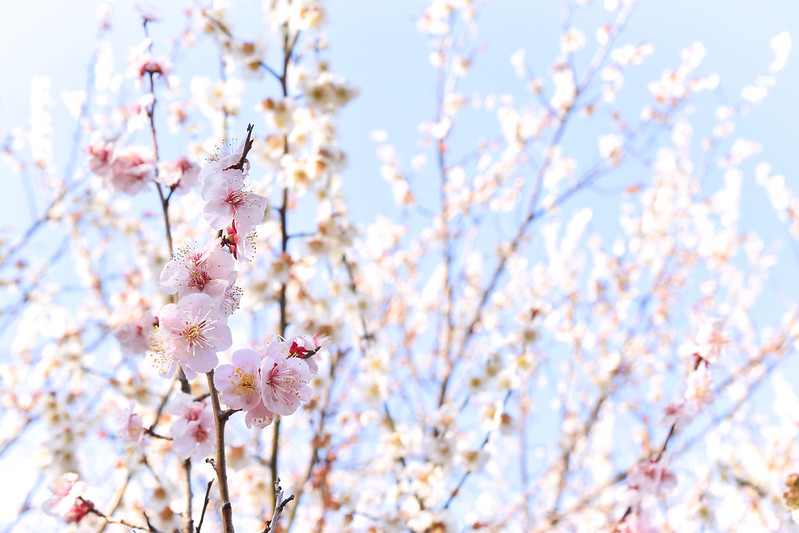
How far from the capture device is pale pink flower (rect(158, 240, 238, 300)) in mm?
970

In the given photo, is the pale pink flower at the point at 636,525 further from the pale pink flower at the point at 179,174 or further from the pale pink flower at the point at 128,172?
the pale pink flower at the point at 128,172

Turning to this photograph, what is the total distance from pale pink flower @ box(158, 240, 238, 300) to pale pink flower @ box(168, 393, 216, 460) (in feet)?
1.49

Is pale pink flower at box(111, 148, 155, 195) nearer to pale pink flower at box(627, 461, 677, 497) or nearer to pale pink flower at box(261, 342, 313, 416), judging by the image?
pale pink flower at box(261, 342, 313, 416)

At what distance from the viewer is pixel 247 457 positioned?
8.07 feet

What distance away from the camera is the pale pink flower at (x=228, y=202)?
3.22ft

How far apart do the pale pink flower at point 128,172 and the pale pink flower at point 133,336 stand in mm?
466

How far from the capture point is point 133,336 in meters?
1.62

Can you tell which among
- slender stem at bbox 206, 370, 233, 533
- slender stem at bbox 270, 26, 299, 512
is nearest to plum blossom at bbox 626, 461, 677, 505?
slender stem at bbox 270, 26, 299, 512

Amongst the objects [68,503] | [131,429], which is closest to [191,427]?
[131,429]

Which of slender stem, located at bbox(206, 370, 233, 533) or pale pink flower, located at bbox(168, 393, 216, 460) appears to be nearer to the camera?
slender stem, located at bbox(206, 370, 233, 533)

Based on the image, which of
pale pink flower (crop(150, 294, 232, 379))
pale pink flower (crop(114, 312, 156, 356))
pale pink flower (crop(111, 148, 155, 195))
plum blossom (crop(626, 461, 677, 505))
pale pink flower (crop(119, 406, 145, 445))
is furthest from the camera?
plum blossom (crop(626, 461, 677, 505))

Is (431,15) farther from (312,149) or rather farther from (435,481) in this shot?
(435,481)

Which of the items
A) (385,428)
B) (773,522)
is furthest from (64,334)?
(773,522)

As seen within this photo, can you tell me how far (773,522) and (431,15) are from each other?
167 inches
